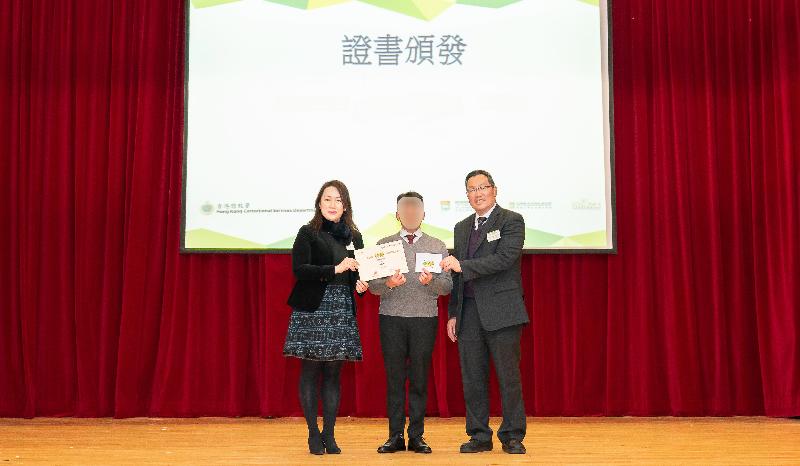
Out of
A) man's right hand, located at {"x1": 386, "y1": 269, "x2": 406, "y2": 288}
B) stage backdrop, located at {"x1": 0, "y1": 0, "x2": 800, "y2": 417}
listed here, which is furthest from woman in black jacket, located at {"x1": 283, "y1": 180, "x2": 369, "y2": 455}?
stage backdrop, located at {"x1": 0, "y1": 0, "x2": 800, "y2": 417}

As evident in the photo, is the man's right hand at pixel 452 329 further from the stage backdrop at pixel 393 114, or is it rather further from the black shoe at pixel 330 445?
the stage backdrop at pixel 393 114

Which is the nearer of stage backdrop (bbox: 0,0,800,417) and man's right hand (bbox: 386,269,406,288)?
man's right hand (bbox: 386,269,406,288)

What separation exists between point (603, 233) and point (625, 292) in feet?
1.58

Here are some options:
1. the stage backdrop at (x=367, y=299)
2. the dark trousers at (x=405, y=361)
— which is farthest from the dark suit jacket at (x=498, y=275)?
the stage backdrop at (x=367, y=299)

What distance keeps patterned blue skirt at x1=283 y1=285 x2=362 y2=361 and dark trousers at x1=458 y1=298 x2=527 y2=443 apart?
561 mm

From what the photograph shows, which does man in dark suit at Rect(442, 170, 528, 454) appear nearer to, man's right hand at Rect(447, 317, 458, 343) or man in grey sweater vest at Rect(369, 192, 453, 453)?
man's right hand at Rect(447, 317, 458, 343)

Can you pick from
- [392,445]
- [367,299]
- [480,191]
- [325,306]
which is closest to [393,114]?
[367,299]

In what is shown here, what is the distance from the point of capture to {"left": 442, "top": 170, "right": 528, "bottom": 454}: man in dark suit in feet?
12.3

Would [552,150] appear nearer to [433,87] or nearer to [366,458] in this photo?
[433,87]

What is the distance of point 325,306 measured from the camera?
3.69m

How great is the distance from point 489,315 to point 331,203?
921 mm

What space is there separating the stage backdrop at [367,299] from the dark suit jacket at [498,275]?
1522 millimetres

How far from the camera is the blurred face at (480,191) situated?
382cm

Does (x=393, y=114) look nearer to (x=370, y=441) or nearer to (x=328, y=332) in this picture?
(x=328, y=332)
